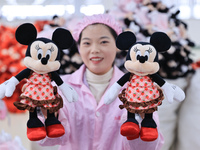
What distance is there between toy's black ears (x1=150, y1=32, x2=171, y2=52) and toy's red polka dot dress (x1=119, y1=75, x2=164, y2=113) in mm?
82

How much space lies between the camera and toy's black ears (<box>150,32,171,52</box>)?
589mm

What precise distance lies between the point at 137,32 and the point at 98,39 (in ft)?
1.48

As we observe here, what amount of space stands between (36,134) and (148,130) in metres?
0.26

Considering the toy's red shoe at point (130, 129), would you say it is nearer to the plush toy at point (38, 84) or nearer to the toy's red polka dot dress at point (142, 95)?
the toy's red polka dot dress at point (142, 95)

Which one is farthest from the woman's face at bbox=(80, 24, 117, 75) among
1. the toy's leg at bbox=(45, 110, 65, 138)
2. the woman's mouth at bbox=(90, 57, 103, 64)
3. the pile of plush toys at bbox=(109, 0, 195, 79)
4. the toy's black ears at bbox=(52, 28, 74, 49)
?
the pile of plush toys at bbox=(109, 0, 195, 79)

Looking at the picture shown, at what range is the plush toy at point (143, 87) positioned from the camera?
0.56 m

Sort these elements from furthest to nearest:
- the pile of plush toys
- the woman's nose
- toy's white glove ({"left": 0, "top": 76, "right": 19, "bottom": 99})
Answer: the pile of plush toys < the woman's nose < toy's white glove ({"left": 0, "top": 76, "right": 19, "bottom": 99})

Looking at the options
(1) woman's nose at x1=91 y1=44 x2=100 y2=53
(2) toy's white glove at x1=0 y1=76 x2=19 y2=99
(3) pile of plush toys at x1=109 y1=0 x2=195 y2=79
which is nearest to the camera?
(2) toy's white glove at x1=0 y1=76 x2=19 y2=99

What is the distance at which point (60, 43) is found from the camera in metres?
0.62

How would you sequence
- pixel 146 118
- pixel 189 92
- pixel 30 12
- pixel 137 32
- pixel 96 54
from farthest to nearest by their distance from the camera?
pixel 30 12, pixel 189 92, pixel 137 32, pixel 96 54, pixel 146 118

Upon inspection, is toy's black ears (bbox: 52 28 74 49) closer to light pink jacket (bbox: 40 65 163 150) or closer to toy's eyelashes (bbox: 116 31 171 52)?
toy's eyelashes (bbox: 116 31 171 52)

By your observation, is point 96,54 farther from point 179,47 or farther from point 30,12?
point 30,12

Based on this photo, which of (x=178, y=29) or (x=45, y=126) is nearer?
(x=45, y=126)

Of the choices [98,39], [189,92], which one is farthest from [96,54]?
[189,92]
